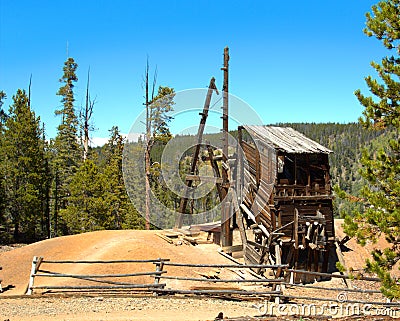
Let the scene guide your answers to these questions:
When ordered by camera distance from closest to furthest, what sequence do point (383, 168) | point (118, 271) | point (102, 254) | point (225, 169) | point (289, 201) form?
point (383, 168) < point (118, 271) < point (102, 254) < point (289, 201) < point (225, 169)

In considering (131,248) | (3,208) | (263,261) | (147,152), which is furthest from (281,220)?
(3,208)

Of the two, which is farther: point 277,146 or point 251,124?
point 251,124

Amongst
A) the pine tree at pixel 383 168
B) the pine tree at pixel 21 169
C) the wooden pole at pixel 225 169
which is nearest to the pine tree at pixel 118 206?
the pine tree at pixel 21 169

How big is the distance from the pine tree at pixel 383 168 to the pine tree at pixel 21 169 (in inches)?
1018

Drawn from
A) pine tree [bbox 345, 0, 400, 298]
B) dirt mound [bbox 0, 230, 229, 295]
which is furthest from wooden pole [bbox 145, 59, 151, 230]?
pine tree [bbox 345, 0, 400, 298]

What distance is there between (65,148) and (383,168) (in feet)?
118

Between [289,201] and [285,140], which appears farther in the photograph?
[285,140]

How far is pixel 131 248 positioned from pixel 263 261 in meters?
5.41

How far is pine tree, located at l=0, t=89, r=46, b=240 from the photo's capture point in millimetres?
30344

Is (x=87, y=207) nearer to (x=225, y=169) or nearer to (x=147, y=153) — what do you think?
(x=147, y=153)

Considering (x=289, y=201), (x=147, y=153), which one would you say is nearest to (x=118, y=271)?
(x=289, y=201)

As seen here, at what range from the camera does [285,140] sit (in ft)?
64.1

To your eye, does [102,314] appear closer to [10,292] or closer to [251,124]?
[10,292]

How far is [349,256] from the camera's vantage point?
21.6 meters
